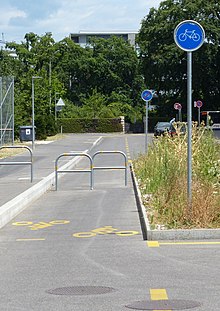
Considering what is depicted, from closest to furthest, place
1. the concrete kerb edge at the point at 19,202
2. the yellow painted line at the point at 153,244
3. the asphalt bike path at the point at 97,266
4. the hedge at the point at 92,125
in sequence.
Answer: the asphalt bike path at the point at 97,266 → the yellow painted line at the point at 153,244 → the concrete kerb edge at the point at 19,202 → the hedge at the point at 92,125

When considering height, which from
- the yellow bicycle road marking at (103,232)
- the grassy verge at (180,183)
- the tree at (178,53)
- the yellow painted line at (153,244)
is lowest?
the yellow bicycle road marking at (103,232)

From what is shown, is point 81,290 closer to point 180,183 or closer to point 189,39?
point 189,39

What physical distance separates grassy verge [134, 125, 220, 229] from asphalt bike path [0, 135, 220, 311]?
0.57m

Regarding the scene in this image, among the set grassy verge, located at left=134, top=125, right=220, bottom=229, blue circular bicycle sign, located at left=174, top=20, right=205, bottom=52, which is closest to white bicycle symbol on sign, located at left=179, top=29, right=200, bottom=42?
blue circular bicycle sign, located at left=174, top=20, right=205, bottom=52

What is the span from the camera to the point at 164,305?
6887 millimetres

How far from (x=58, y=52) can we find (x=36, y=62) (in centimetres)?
780

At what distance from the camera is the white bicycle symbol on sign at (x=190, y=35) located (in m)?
11.7

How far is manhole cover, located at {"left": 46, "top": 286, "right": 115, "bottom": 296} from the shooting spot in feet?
24.5

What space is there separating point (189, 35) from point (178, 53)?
5937 centimetres

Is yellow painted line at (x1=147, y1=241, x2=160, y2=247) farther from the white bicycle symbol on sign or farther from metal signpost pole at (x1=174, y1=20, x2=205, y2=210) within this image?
the white bicycle symbol on sign

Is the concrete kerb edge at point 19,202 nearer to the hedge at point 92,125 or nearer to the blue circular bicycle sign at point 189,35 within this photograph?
the blue circular bicycle sign at point 189,35

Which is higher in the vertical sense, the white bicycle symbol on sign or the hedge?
the white bicycle symbol on sign

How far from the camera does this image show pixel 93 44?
10538 centimetres

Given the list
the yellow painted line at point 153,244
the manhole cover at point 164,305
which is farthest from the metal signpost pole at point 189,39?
the manhole cover at point 164,305
